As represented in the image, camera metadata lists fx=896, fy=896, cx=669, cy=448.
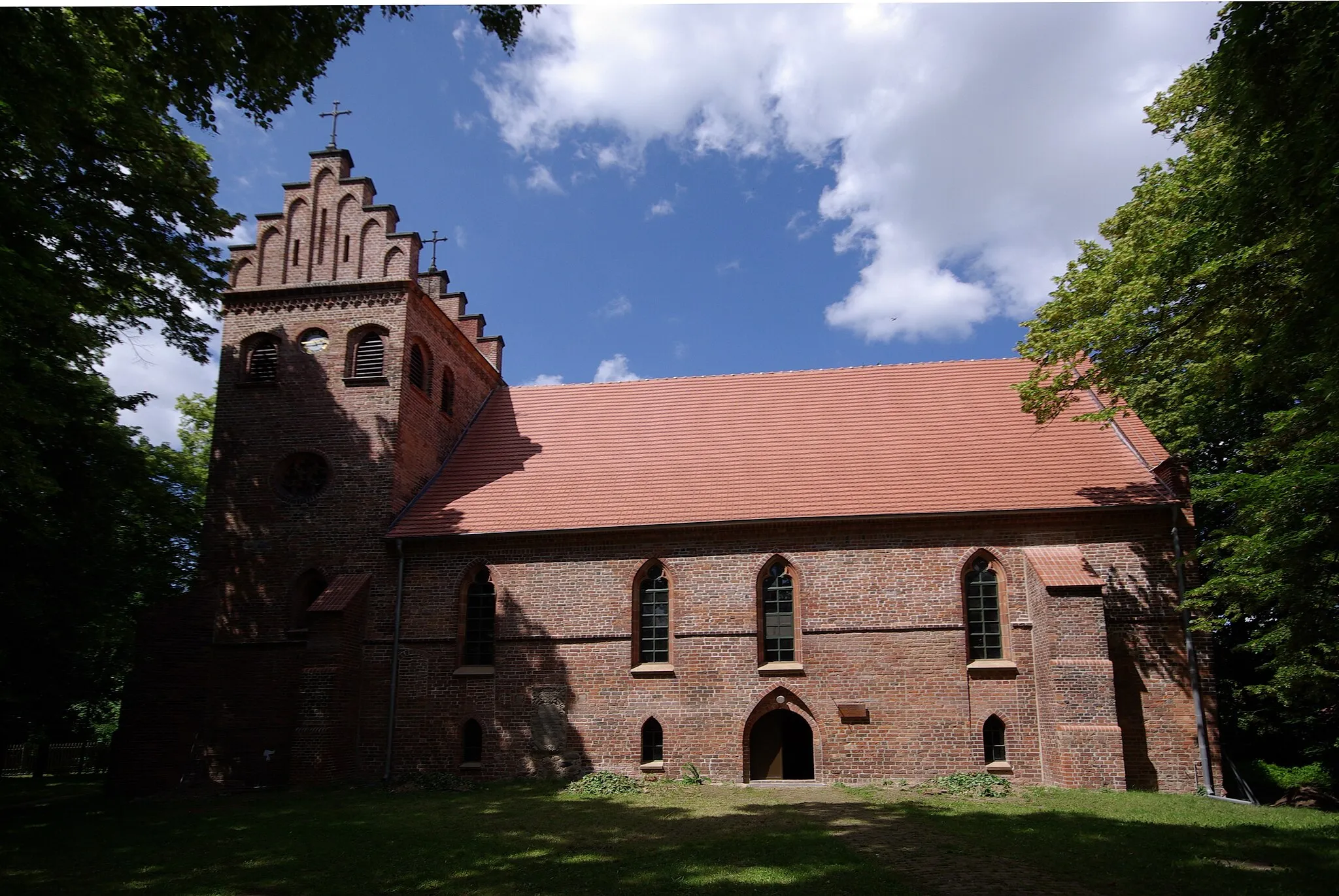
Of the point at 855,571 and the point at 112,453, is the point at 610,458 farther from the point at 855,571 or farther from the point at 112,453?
the point at 112,453

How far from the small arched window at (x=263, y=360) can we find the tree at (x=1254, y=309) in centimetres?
1598

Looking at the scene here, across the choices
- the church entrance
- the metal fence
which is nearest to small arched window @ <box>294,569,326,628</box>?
the church entrance

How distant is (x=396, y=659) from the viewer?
18344 mm

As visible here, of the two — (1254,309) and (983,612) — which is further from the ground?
(1254,309)

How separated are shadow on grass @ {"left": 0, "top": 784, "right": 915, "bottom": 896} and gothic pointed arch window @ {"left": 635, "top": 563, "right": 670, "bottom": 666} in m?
3.23

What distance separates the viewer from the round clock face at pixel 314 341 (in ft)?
66.3

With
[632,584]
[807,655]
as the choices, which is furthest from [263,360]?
[807,655]

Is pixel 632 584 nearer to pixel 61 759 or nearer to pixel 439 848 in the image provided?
pixel 439 848

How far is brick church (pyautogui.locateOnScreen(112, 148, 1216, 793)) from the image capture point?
16500 mm

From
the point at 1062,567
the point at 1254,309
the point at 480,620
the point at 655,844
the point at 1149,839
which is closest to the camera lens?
the point at 1149,839

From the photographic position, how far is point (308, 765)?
16.9 meters

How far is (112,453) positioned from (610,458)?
977cm

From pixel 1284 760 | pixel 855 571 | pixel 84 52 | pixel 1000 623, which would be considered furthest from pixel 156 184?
pixel 1284 760

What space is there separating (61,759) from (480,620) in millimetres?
20843
